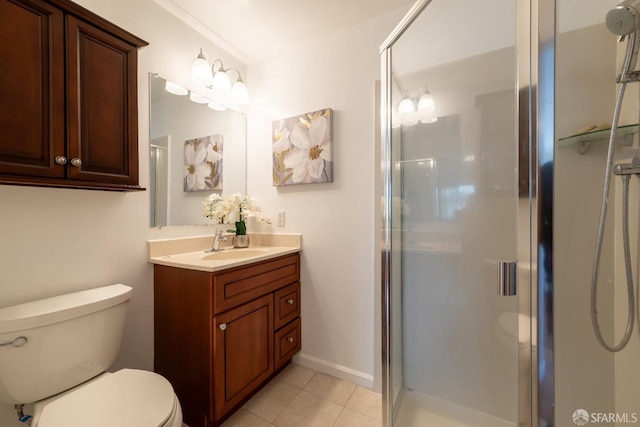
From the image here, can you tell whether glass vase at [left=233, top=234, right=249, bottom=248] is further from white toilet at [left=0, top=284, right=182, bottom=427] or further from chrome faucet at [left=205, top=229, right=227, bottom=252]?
white toilet at [left=0, top=284, right=182, bottom=427]

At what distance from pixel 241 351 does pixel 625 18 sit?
2066 mm

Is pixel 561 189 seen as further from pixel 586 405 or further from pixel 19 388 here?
pixel 19 388

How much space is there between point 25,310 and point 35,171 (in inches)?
20.4

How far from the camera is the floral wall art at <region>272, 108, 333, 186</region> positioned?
168 centimetres

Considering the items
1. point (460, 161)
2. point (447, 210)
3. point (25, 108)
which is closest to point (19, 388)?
point (25, 108)

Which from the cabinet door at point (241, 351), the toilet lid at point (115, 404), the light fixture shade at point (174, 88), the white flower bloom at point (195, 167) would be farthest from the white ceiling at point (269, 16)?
the toilet lid at point (115, 404)

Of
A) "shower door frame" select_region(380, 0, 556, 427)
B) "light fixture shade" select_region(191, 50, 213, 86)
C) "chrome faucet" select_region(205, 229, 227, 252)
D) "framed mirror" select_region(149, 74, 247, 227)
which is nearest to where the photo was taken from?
"shower door frame" select_region(380, 0, 556, 427)

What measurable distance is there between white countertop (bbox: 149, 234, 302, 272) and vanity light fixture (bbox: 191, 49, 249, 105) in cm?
107

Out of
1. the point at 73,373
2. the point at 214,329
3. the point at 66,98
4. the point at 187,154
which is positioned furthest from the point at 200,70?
the point at 73,373

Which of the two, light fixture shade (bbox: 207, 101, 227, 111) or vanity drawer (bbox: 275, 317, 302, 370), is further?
light fixture shade (bbox: 207, 101, 227, 111)

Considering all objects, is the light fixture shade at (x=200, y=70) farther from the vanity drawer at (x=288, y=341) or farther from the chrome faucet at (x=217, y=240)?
the vanity drawer at (x=288, y=341)

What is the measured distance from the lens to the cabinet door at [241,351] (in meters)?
1.18

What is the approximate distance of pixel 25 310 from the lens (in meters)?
0.89

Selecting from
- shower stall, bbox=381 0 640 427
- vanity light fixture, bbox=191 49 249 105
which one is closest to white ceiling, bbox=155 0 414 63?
vanity light fixture, bbox=191 49 249 105
